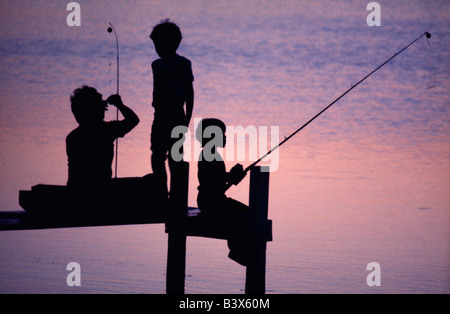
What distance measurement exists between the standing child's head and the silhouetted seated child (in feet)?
2.06

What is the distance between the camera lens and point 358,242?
1354 cm

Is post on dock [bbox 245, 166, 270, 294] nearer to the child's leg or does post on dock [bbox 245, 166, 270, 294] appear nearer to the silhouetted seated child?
the silhouetted seated child

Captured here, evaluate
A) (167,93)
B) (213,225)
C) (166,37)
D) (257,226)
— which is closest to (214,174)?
(213,225)

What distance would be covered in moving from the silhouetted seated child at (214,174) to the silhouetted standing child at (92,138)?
600 mm

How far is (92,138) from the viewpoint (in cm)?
514

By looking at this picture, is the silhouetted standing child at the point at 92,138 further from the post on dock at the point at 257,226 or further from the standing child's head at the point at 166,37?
the post on dock at the point at 257,226

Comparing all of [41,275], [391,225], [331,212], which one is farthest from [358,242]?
[41,275]

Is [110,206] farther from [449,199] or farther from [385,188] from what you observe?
[385,188]

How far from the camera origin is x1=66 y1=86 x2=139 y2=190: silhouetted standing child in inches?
198

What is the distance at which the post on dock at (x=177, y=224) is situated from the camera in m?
5.39

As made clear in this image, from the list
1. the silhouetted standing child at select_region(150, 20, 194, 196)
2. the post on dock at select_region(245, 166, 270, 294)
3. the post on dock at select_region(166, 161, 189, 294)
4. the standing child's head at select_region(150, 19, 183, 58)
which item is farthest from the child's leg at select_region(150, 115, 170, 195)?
the post on dock at select_region(245, 166, 270, 294)

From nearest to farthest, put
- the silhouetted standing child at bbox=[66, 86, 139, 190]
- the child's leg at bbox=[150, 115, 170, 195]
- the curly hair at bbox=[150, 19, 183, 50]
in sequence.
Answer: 1. the silhouetted standing child at bbox=[66, 86, 139, 190]
2. the child's leg at bbox=[150, 115, 170, 195]
3. the curly hair at bbox=[150, 19, 183, 50]

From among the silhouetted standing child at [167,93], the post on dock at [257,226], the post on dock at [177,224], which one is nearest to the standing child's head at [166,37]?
the silhouetted standing child at [167,93]
